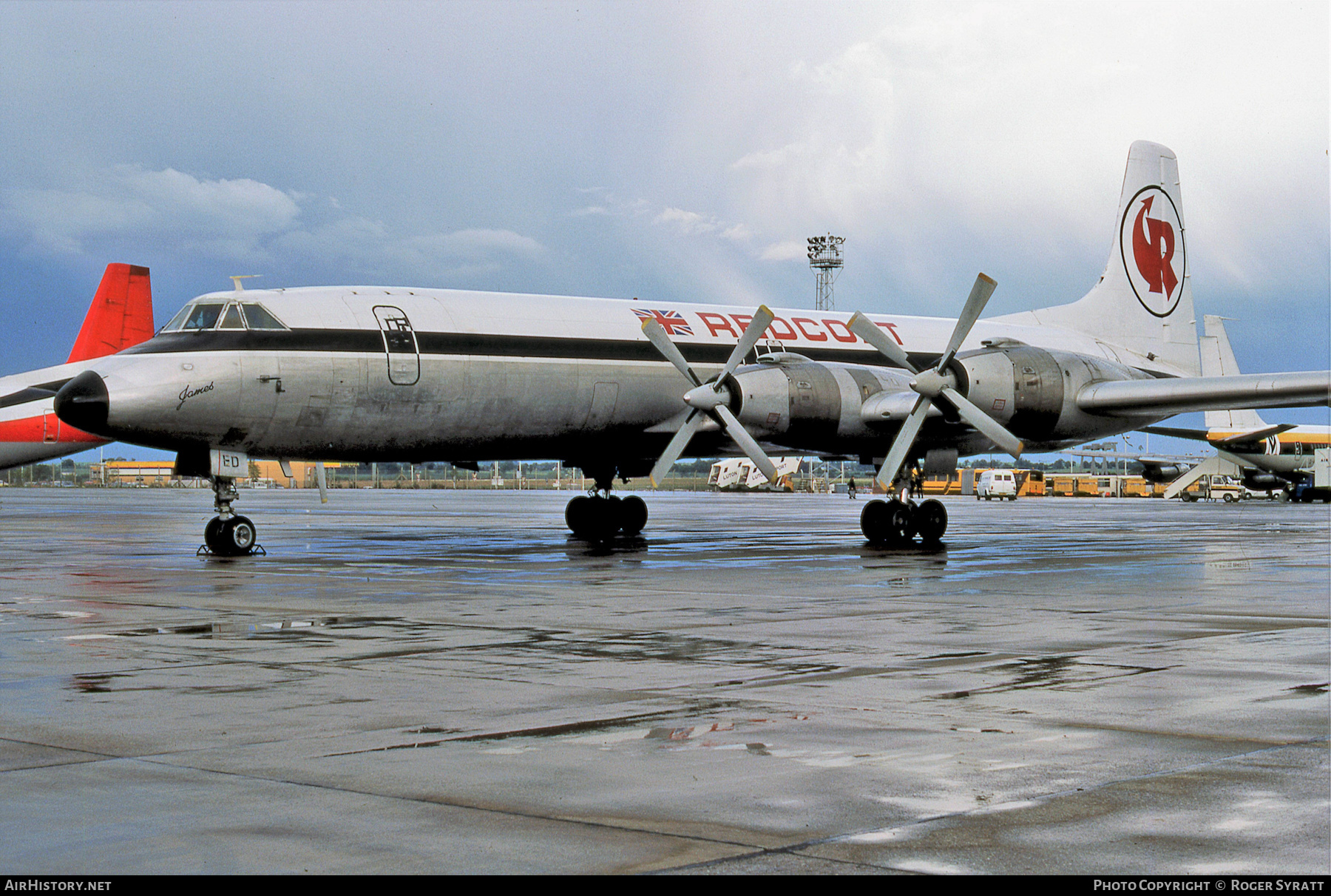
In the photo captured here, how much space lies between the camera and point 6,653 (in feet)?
32.9

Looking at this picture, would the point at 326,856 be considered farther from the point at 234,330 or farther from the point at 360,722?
the point at 234,330

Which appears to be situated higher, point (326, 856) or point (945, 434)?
point (945, 434)

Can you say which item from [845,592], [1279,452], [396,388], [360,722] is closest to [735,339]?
[396,388]

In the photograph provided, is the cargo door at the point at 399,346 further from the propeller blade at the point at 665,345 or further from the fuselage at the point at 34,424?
the fuselage at the point at 34,424

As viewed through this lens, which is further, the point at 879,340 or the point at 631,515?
the point at 631,515

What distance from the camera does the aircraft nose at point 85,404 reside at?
774 inches

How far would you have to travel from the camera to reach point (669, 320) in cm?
2566

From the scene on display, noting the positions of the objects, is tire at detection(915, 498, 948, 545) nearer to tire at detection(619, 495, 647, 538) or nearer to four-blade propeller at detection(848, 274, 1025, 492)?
four-blade propeller at detection(848, 274, 1025, 492)

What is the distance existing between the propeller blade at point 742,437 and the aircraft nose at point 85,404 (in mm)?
10119

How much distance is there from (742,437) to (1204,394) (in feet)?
28.5

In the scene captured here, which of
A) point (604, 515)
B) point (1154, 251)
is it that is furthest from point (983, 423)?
point (1154, 251)

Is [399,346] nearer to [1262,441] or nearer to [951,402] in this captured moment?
[951,402]

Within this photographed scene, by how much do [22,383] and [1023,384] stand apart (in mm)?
33561

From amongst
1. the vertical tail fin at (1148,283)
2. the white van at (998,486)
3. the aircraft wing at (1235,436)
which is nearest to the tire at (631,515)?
the vertical tail fin at (1148,283)
